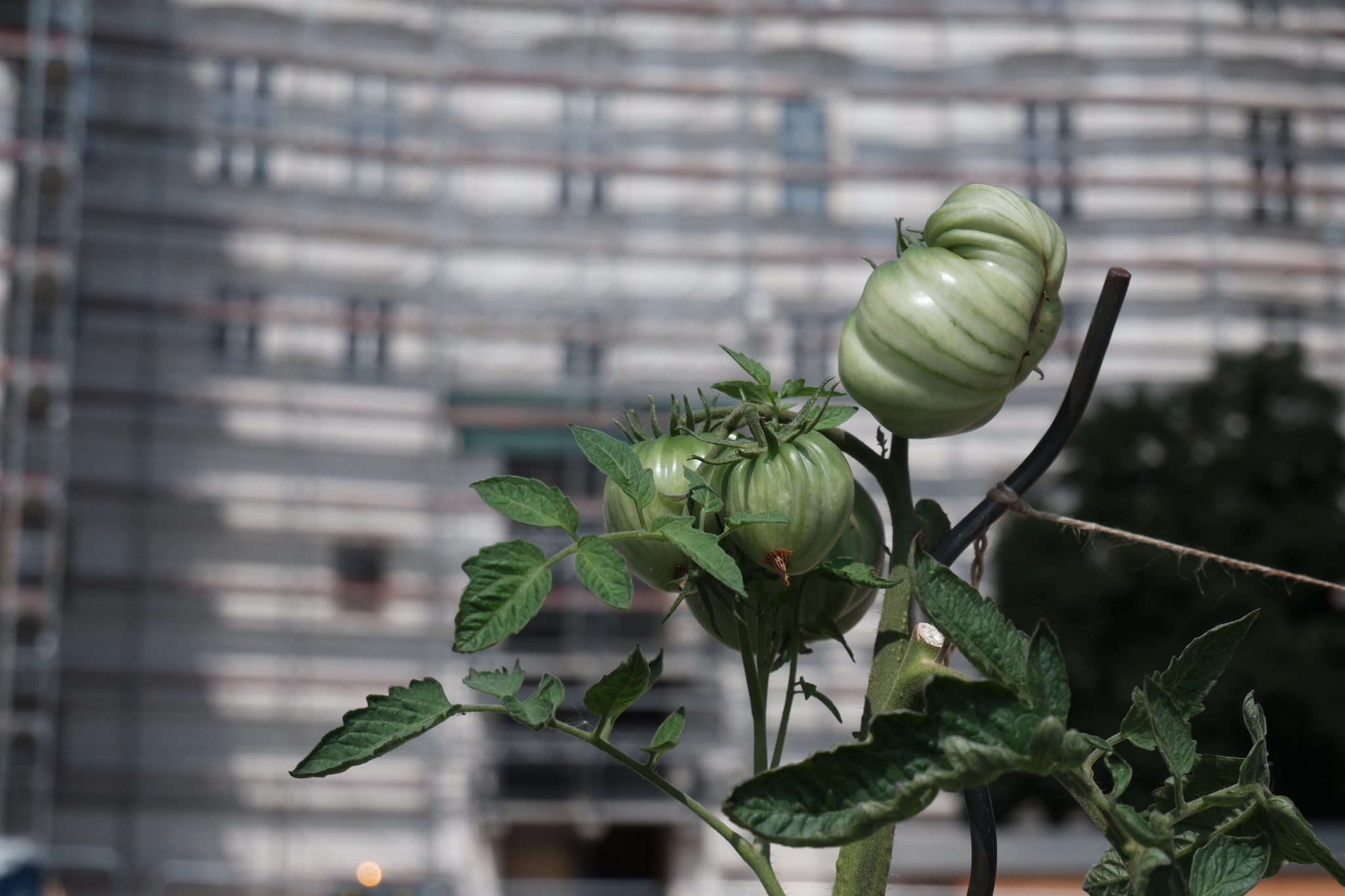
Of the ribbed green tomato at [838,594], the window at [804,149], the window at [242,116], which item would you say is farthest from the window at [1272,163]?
the ribbed green tomato at [838,594]

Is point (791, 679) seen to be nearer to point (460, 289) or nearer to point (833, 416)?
point (833, 416)

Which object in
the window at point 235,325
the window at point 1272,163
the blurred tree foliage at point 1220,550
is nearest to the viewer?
the blurred tree foliage at point 1220,550

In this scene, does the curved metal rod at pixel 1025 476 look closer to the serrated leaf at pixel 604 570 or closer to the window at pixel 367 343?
the serrated leaf at pixel 604 570

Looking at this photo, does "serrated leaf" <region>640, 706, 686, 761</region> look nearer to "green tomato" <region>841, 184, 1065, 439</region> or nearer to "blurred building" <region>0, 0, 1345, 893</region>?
"green tomato" <region>841, 184, 1065, 439</region>

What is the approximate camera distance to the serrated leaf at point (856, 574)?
0.21 metres

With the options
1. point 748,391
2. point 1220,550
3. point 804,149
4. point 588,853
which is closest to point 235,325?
point 804,149

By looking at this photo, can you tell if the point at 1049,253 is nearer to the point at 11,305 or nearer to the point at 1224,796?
the point at 1224,796

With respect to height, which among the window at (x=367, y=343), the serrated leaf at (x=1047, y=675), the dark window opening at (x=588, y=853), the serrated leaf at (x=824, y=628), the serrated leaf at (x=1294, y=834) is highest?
the serrated leaf at (x=1047, y=675)

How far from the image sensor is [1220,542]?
5484 millimetres

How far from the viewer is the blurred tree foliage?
5.30 meters

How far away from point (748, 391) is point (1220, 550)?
218 inches

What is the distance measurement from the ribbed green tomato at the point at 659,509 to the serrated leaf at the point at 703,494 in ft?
0.04

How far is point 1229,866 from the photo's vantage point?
18 cm

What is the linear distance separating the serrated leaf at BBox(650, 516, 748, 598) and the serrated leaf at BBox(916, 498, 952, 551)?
1.7 inches
